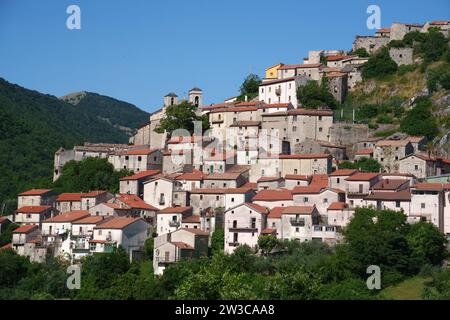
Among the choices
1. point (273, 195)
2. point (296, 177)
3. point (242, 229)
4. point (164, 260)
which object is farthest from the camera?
point (296, 177)

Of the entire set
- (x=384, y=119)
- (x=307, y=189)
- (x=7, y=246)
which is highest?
(x=384, y=119)

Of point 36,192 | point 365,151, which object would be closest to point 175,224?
point 36,192

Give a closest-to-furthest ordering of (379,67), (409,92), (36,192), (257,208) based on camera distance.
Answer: (257,208) < (36,192) < (409,92) < (379,67)

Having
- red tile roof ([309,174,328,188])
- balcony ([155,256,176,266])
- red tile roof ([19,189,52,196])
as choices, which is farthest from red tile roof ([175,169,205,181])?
red tile roof ([19,189,52,196])

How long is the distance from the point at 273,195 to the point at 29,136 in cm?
4973

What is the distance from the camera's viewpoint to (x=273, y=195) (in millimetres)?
61812

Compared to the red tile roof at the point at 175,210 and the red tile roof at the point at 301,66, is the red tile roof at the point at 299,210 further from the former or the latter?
the red tile roof at the point at 301,66

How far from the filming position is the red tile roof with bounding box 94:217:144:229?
2402 inches

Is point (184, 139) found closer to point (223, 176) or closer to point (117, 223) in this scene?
point (223, 176)

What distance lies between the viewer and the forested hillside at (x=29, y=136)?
88688mm

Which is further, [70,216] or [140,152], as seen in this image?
[140,152]
